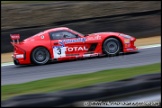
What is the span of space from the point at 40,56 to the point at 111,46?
2.32 m

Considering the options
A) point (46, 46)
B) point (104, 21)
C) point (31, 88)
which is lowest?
point (31, 88)

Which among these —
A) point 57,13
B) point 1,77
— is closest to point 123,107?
point 1,77

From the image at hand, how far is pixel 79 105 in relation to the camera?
4.65 metres

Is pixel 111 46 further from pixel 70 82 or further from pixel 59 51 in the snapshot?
pixel 70 82

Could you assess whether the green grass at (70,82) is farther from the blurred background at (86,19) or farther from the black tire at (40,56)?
the black tire at (40,56)

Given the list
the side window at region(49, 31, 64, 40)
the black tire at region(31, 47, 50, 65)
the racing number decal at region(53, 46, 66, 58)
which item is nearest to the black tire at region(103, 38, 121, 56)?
the racing number decal at region(53, 46, 66, 58)

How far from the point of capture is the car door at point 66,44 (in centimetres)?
1377

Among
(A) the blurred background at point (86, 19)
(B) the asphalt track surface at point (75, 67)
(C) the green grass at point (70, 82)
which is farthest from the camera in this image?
(A) the blurred background at point (86, 19)

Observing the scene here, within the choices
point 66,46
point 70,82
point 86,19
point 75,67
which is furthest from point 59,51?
point 86,19

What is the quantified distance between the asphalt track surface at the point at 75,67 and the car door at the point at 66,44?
1.06 feet

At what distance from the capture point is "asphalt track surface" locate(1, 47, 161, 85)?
11.4 metres

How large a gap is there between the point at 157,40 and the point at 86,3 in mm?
6224

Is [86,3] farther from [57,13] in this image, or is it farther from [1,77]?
[1,77]

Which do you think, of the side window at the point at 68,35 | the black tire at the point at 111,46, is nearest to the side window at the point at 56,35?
the side window at the point at 68,35
